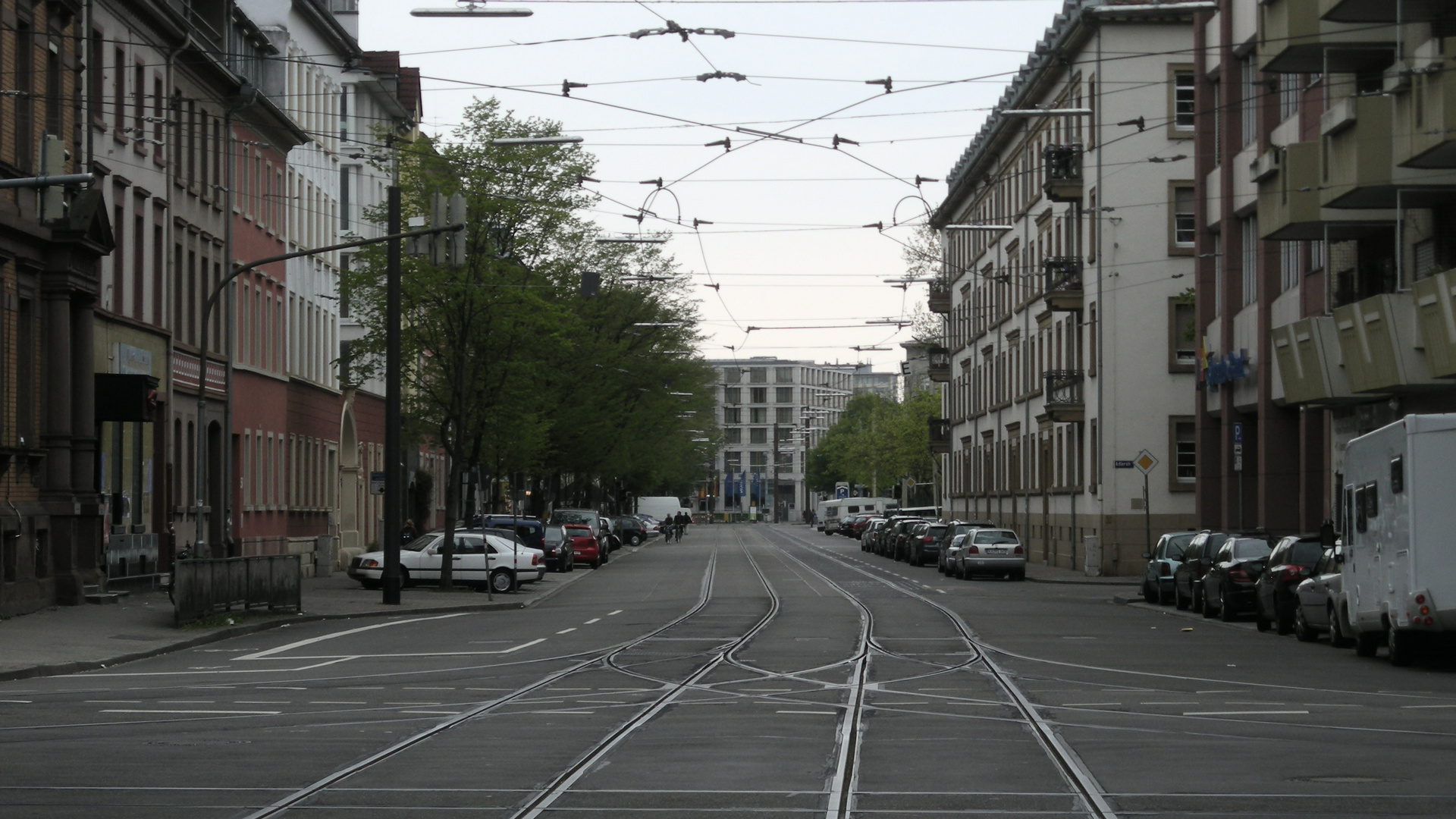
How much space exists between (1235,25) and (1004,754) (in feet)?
110

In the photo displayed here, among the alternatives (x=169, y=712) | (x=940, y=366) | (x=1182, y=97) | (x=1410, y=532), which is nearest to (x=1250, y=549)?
(x=1410, y=532)

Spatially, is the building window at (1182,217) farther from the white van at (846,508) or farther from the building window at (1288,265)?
the white van at (846,508)

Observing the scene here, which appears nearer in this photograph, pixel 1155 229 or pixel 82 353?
pixel 82 353

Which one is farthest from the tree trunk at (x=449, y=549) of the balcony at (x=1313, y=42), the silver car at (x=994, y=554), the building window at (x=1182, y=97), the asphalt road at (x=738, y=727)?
the building window at (x=1182, y=97)

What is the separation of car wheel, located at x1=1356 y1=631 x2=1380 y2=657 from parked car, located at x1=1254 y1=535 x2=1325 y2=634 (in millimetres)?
4159

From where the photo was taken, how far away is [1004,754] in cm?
1368

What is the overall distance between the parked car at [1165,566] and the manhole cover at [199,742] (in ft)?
88.7

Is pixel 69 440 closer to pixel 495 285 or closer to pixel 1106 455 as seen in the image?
pixel 495 285

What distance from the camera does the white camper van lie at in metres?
21.2

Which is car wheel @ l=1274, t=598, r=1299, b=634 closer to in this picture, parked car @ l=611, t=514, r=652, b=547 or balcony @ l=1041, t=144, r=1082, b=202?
balcony @ l=1041, t=144, r=1082, b=202

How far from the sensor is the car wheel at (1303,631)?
27.8 meters

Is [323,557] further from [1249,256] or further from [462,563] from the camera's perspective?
[1249,256]

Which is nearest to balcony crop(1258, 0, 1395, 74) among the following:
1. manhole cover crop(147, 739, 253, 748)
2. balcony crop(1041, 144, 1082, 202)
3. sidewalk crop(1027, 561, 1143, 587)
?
sidewalk crop(1027, 561, 1143, 587)

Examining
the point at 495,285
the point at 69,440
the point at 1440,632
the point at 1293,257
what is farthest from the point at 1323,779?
the point at 495,285
